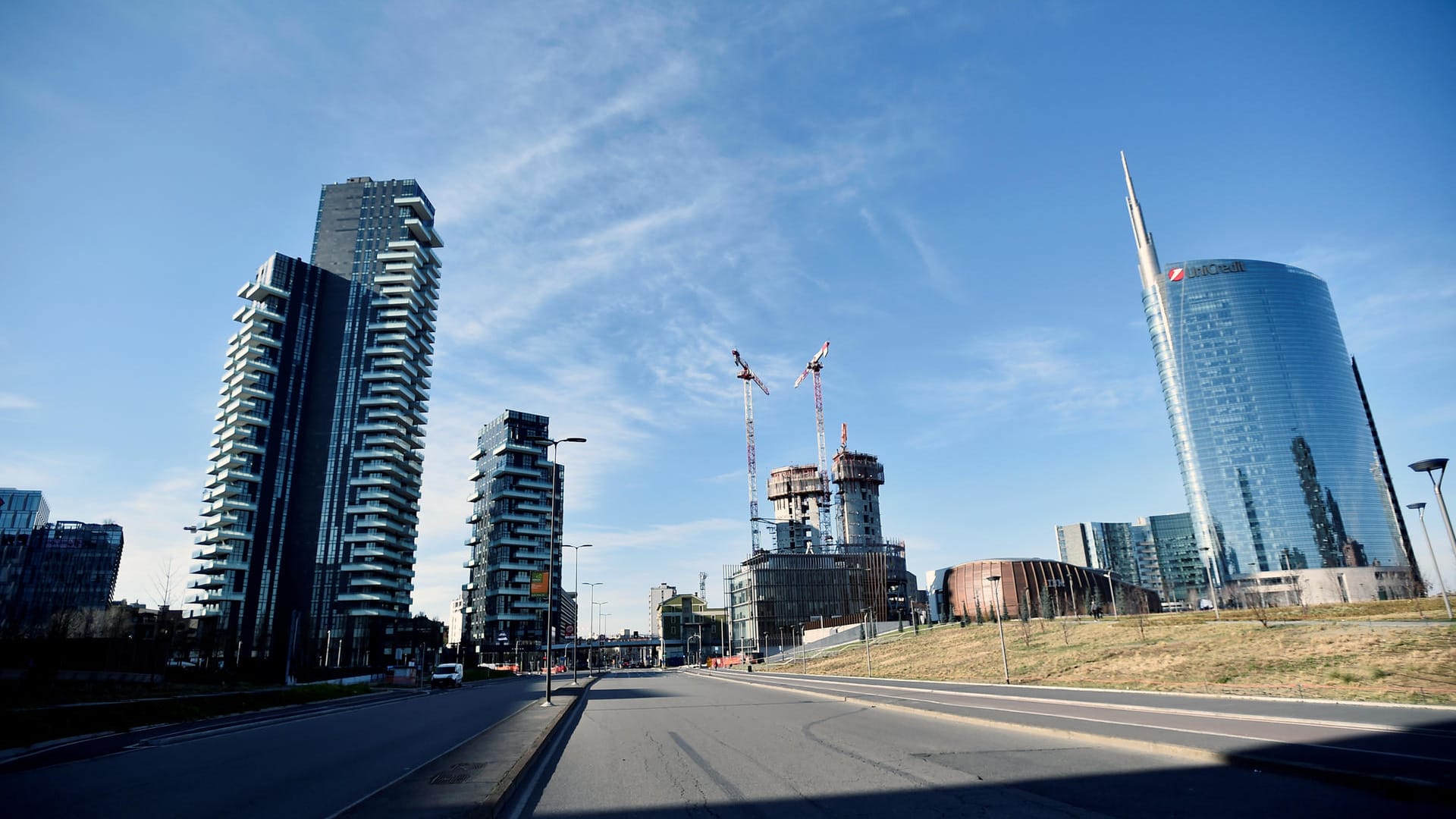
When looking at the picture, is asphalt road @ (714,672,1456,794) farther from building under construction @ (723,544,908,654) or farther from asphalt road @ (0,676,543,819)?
building under construction @ (723,544,908,654)

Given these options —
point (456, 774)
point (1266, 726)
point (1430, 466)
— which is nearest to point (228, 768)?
point (456, 774)

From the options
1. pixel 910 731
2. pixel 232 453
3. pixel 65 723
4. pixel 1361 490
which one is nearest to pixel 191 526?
pixel 232 453

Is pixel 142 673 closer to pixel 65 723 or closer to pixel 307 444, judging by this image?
pixel 65 723

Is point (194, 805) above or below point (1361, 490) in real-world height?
below

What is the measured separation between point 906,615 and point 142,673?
152m

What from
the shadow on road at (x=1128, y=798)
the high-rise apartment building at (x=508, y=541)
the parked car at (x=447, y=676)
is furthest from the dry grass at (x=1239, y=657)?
the high-rise apartment building at (x=508, y=541)

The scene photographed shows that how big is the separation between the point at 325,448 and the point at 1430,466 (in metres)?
146

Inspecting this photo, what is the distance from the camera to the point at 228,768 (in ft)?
49.2

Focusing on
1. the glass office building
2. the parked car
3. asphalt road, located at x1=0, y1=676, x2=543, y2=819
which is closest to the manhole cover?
asphalt road, located at x1=0, y1=676, x2=543, y2=819

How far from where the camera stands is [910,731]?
1861cm

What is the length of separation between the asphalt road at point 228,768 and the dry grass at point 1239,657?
2536 centimetres

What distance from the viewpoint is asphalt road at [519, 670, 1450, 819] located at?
951 cm

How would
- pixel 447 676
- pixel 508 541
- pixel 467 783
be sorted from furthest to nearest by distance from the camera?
pixel 508 541 → pixel 447 676 → pixel 467 783

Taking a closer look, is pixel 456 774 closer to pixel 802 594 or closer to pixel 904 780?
pixel 904 780
